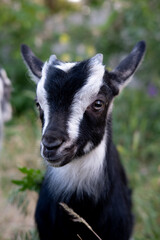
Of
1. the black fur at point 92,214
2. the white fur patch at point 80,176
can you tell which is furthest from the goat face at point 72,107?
the black fur at point 92,214

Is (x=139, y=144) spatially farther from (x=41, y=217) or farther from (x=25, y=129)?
(x=41, y=217)

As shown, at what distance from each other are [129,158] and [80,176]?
7.30ft

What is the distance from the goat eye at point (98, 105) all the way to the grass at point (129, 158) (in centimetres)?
125

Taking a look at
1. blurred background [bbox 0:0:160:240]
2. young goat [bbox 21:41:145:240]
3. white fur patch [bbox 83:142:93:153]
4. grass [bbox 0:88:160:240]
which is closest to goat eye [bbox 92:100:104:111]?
young goat [bbox 21:41:145:240]

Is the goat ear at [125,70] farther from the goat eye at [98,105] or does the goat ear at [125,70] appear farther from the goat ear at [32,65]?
the goat ear at [32,65]

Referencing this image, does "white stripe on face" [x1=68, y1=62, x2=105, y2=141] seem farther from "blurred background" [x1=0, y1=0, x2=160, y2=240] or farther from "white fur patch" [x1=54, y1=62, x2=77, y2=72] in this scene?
"blurred background" [x1=0, y1=0, x2=160, y2=240]

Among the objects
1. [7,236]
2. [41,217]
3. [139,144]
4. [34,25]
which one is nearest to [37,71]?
[41,217]

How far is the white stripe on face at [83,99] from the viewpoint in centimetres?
251

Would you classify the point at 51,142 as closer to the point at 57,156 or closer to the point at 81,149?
A: the point at 57,156

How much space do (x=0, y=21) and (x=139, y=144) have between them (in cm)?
335

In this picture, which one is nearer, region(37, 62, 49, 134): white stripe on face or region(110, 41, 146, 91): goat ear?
region(37, 62, 49, 134): white stripe on face

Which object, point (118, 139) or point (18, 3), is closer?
point (118, 139)

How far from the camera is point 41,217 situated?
3.10 metres

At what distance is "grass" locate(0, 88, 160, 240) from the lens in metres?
4.44
